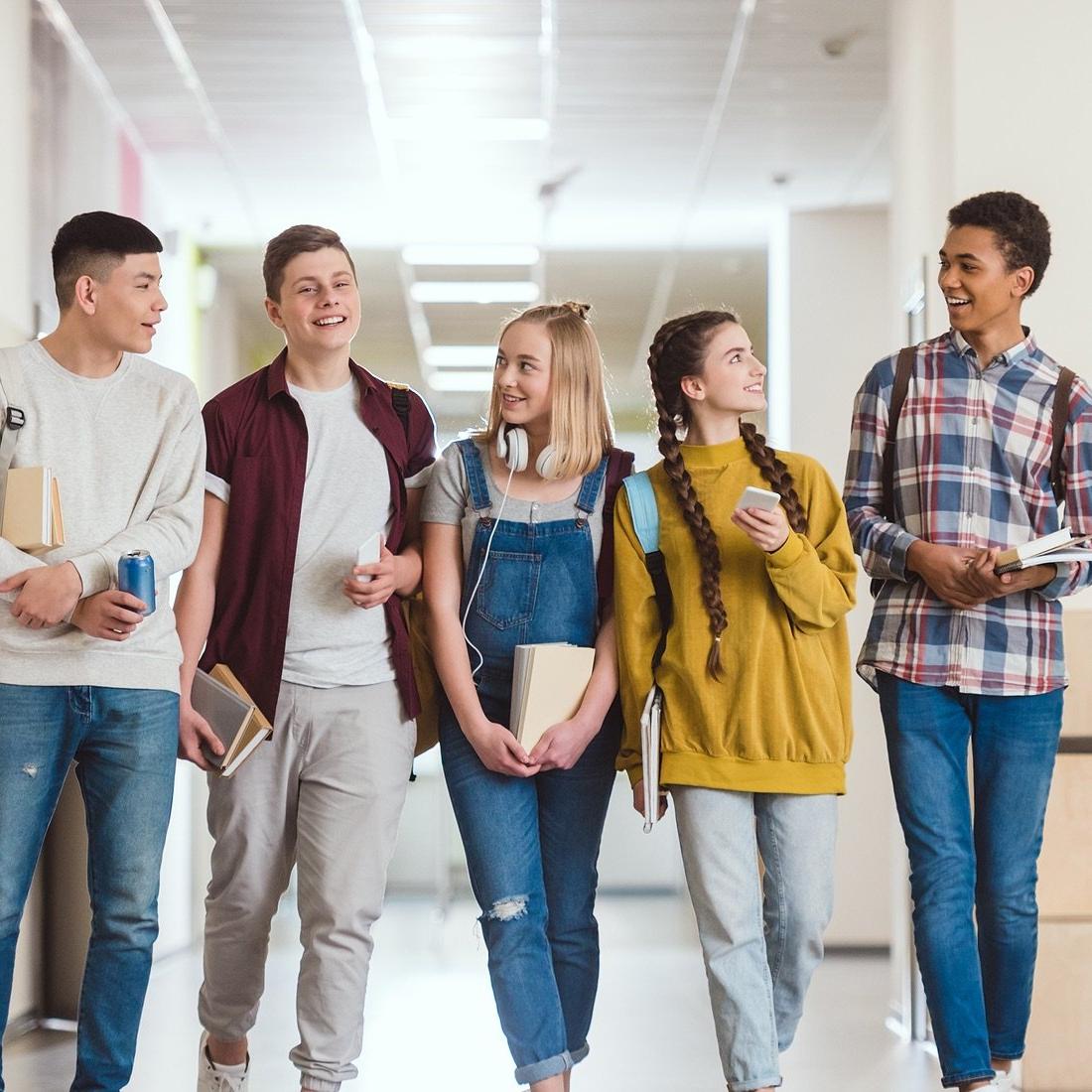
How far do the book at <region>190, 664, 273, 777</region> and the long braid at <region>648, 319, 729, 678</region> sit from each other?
793 mm

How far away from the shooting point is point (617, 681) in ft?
8.95

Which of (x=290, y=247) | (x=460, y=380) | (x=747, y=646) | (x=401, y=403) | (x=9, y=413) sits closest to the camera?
(x=9, y=413)

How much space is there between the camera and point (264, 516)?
271 cm

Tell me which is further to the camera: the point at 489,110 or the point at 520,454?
the point at 489,110

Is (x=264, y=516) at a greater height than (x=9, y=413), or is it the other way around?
(x=9, y=413)

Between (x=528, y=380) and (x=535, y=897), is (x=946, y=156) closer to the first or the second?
(x=528, y=380)

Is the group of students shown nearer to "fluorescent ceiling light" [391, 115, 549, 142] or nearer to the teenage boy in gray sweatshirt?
the teenage boy in gray sweatshirt

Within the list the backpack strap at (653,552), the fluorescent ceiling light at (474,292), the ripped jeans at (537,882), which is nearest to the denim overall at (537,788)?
the ripped jeans at (537,882)

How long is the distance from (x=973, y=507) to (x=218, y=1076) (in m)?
1.74

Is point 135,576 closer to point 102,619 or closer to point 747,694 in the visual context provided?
point 102,619

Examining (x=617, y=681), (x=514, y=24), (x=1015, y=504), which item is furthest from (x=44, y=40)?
(x=1015, y=504)

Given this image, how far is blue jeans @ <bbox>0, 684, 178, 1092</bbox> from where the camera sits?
2406 millimetres

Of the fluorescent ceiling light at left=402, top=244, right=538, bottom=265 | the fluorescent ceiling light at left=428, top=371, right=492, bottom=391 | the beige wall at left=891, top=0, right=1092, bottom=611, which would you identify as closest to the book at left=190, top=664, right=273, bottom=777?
the beige wall at left=891, top=0, right=1092, bottom=611

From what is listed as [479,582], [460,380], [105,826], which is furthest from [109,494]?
[460,380]
